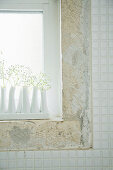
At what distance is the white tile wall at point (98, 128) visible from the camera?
1.48m

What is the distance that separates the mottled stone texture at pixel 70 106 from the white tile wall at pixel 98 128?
43 millimetres

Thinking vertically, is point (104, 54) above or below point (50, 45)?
below

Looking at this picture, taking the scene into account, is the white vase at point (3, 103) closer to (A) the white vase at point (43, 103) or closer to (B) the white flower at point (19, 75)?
(B) the white flower at point (19, 75)

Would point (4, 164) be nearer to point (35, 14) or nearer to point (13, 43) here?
point (13, 43)

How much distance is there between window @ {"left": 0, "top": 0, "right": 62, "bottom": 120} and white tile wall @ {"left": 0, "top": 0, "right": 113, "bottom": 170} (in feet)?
0.95

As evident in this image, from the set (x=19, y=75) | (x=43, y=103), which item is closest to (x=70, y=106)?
(x=43, y=103)

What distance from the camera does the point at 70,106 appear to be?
4.94 ft

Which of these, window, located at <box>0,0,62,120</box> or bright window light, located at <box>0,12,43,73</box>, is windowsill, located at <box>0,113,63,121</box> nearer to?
window, located at <box>0,0,62,120</box>

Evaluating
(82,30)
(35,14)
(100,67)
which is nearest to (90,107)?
(100,67)

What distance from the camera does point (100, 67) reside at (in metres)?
1.50

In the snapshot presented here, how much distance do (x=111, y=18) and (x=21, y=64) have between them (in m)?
0.73

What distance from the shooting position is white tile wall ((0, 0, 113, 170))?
1.48 metres

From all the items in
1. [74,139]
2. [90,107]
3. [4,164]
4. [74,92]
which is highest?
[74,92]

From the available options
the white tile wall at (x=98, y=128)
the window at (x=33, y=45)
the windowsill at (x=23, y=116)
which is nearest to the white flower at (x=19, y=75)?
the window at (x=33, y=45)
